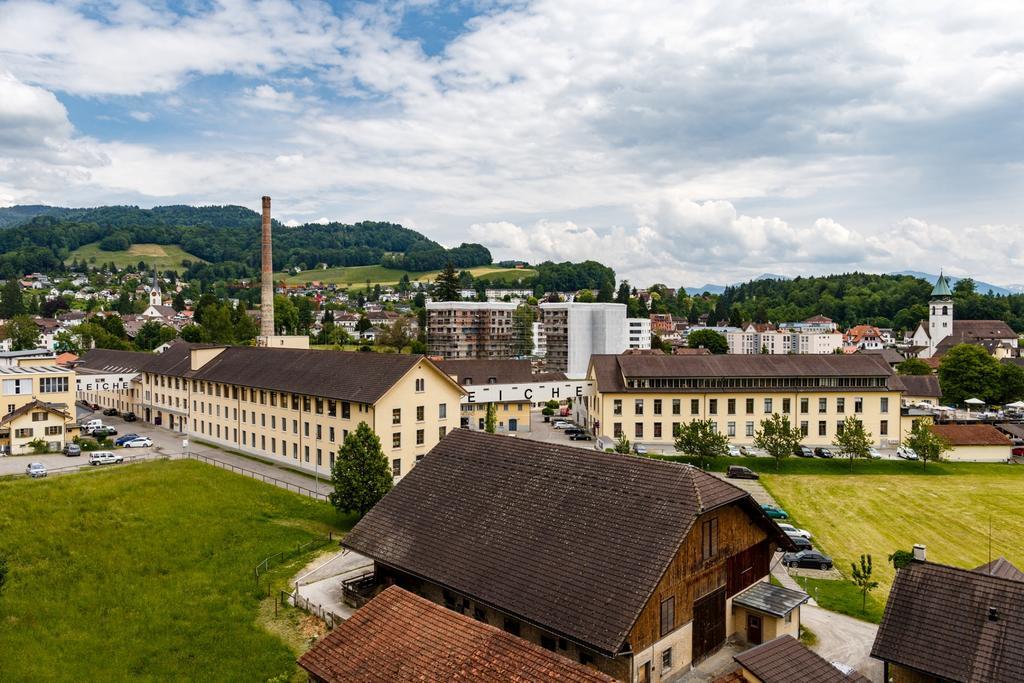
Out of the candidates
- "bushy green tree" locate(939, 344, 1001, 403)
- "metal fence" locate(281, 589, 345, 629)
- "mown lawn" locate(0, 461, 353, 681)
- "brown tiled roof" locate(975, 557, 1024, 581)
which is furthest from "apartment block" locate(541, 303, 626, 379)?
"brown tiled roof" locate(975, 557, 1024, 581)

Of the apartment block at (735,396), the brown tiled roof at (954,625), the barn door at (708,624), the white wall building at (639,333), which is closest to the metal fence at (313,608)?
the barn door at (708,624)

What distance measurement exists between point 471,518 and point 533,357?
418 feet

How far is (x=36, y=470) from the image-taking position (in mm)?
44719

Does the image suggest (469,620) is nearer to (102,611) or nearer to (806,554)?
(102,611)

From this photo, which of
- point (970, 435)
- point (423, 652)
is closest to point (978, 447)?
point (970, 435)

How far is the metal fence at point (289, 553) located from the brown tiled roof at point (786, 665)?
21.6 meters

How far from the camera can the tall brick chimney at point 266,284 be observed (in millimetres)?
89125

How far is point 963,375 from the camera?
3752 inches

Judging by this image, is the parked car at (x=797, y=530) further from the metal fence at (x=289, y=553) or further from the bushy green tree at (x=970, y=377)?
the bushy green tree at (x=970, y=377)

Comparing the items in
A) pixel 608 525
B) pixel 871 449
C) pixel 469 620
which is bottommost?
pixel 871 449

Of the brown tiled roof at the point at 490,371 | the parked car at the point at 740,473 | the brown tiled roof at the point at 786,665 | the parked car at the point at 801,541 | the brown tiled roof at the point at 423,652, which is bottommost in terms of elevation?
the parked car at the point at 740,473

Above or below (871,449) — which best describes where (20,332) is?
above

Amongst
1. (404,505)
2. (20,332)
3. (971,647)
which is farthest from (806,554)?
(20,332)

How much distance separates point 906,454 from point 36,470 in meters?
71.4
